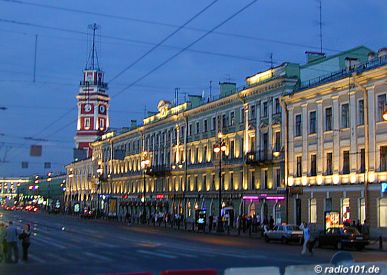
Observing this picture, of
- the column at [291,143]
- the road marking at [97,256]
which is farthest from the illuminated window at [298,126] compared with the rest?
the road marking at [97,256]

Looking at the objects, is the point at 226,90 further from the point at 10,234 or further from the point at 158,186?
the point at 10,234

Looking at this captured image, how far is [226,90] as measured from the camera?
6912cm

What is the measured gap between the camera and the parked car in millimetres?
40219

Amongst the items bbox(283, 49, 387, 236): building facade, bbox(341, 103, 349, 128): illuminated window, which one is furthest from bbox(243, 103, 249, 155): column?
bbox(341, 103, 349, 128): illuminated window

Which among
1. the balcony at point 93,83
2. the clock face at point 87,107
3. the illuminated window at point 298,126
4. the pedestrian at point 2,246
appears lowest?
the pedestrian at point 2,246

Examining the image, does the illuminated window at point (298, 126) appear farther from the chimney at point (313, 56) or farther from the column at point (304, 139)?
the chimney at point (313, 56)

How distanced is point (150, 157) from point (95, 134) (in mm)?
60468

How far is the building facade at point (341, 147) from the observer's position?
42656 mm

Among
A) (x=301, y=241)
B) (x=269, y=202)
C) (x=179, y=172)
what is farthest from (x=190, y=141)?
(x=301, y=241)

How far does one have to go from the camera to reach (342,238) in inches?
1383

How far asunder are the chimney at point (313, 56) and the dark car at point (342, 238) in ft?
77.4

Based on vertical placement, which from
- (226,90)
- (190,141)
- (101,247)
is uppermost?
(226,90)

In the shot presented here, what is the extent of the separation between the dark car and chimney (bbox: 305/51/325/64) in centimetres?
2359

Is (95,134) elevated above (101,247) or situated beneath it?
elevated above
